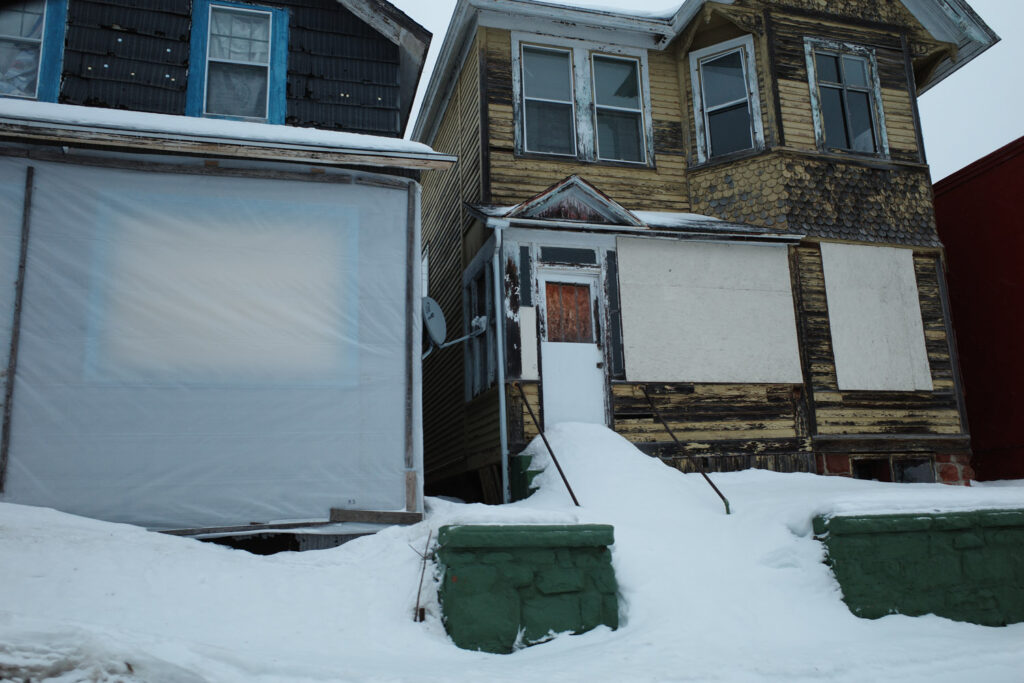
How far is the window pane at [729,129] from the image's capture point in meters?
12.6

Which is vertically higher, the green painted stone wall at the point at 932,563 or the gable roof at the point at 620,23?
the gable roof at the point at 620,23

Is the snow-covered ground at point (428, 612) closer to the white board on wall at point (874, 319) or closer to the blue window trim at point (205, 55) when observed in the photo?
the white board on wall at point (874, 319)

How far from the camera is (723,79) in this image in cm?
1287

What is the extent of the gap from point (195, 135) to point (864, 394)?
962 cm

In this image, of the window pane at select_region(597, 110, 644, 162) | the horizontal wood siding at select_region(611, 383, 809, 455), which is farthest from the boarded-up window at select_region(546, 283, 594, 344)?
the window pane at select_region(597, 110, 644, 162)

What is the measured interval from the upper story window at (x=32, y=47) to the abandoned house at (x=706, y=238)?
5.26 metres

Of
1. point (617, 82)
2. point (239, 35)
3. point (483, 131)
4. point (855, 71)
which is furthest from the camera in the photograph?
point (855, 71)

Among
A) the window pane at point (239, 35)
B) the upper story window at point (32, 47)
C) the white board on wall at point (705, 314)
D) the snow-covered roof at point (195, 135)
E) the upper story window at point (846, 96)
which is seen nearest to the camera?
the snow-covered roof at point (195, 135)

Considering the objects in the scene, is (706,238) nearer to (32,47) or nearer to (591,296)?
(591,296)

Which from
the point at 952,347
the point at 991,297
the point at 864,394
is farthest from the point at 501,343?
the point at 991,297

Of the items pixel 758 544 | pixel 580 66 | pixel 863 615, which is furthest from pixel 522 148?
pixel 863 615

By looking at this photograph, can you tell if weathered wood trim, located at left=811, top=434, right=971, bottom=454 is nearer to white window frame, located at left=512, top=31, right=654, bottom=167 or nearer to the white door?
the white door

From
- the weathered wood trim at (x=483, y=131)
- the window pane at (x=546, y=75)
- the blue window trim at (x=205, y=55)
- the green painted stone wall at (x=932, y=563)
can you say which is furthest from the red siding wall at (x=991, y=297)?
the blue window trim at (x=205, y=55)

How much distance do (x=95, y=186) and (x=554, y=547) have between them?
5523 millimetres
